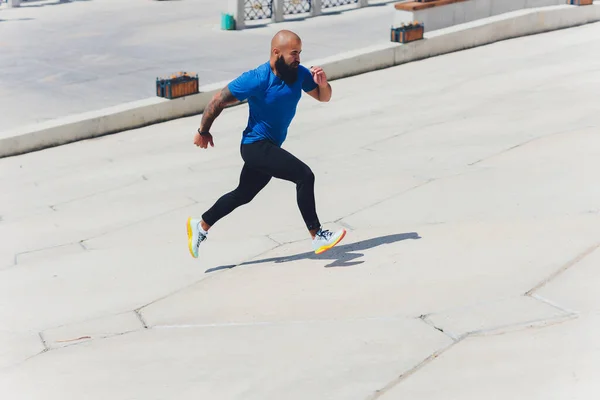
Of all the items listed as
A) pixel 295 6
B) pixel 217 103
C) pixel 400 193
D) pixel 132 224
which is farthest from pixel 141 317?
pixel 295 6

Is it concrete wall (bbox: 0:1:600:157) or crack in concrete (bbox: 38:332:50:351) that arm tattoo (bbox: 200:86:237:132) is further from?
concrete wall (bbox: 0:1:600:157)

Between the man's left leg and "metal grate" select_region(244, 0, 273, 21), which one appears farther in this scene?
"metal grate" select_region(244, 0, 273, 21)

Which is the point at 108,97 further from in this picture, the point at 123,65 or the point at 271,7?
the point at 271,7

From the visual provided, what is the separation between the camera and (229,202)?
6605 millimetres

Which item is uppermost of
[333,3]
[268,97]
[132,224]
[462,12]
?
[268,97]

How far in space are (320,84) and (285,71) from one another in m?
0.33

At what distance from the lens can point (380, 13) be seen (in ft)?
71.6

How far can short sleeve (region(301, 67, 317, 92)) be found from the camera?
620cm

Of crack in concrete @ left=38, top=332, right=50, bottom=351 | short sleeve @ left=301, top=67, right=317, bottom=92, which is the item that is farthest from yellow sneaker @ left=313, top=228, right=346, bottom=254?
crack in concrete @ left=38, top=332, right=50, bottom=351

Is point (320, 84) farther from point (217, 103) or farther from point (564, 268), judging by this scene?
point (564, 268)

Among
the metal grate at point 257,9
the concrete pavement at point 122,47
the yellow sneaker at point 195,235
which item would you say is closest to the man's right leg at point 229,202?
the yellow sneaker at point 195,235

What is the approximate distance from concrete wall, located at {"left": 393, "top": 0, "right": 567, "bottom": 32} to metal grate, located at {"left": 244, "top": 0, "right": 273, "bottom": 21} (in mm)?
5107

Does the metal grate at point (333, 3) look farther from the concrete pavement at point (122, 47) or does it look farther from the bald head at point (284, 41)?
the bald head at point (284, 41)

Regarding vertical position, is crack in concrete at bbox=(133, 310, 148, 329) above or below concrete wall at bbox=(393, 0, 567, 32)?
below
